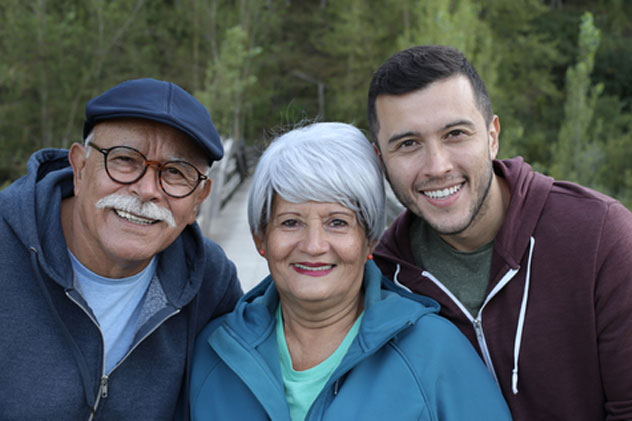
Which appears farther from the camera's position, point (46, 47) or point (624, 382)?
point (46, 47)

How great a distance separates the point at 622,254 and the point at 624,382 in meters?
0.43

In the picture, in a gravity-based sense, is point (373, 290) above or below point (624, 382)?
above

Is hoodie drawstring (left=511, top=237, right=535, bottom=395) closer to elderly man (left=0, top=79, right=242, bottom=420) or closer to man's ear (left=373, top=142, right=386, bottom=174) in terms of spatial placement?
man's ear (left=373, top=142, right=386, bottom=174)

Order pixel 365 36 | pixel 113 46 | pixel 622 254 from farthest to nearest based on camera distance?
pixel 365 36 < pixel 113 46 < pixel 622 254

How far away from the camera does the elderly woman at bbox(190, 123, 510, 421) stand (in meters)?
1.88

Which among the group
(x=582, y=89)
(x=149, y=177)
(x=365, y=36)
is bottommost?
(x=149, y=177)

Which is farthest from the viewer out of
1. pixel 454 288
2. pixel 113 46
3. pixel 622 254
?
pixel 113 46

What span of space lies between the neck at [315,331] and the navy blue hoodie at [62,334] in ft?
1.28

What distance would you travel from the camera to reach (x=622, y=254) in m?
1.96

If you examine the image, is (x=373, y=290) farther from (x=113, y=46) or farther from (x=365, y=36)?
(x=365, y=36)

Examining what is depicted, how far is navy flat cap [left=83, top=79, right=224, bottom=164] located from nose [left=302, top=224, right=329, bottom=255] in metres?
0.46

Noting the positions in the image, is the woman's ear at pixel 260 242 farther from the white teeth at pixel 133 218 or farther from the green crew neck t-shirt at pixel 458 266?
the green crew neck t-shirt at pixel 458 266

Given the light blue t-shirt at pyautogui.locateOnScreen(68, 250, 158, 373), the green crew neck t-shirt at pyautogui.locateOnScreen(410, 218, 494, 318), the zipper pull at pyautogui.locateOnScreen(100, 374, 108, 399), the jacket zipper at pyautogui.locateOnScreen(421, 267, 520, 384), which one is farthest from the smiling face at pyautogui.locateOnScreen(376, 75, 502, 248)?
the zipper pull at pyautogui.locateOnScreen(100, 374, 108, 399)

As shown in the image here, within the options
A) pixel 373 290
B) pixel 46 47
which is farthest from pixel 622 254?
pixel 46 47
